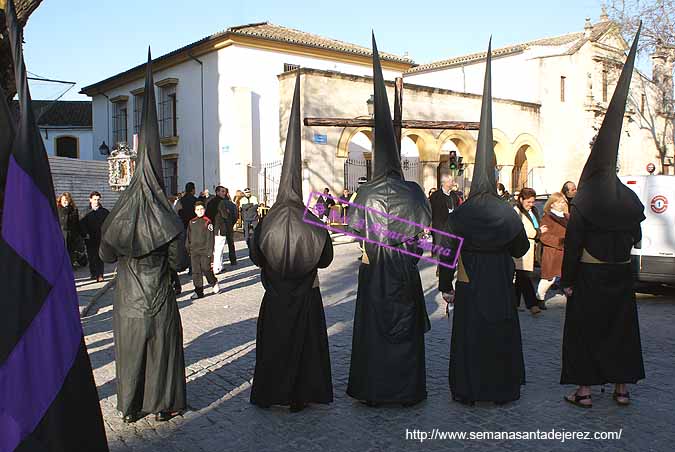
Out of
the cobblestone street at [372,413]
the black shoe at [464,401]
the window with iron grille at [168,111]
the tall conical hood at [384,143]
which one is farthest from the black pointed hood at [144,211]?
the window with iron grille at [168,111]

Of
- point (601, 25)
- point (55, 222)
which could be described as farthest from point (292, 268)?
point (601, 25)

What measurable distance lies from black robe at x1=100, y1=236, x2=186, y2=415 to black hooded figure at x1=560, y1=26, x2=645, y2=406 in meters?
3.38

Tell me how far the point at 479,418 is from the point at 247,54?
2420 centimetres

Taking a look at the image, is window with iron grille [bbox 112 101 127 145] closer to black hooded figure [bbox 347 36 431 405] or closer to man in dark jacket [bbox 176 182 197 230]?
man in dark jacket [bbox 176 182 197 230]

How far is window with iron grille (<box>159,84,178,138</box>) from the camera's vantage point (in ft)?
99.4

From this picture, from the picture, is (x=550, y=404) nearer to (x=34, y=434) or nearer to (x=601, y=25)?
(x=34, y=434)

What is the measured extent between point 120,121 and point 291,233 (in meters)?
32.5

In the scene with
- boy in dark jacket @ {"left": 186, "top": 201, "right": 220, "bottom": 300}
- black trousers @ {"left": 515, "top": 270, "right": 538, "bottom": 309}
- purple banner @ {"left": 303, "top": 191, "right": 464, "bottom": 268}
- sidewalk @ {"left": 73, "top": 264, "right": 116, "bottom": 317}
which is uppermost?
purple banner @ {"left": 303, "top": 191, "right": 464, "bottom": 268}

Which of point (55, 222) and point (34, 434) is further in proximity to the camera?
point (55, 222)

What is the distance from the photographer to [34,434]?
2479mm

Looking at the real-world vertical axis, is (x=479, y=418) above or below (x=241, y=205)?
below

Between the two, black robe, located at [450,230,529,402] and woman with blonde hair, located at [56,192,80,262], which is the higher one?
woman with blonde hair, located at [56,192,80,262]

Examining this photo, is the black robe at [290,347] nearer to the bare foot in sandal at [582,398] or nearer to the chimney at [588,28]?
the bare foot in sandal at [582,398]

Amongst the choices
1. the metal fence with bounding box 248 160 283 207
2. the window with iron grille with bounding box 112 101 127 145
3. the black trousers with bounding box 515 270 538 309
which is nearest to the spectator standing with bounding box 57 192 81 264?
the black trousers with bounding box 515 270 538 309
